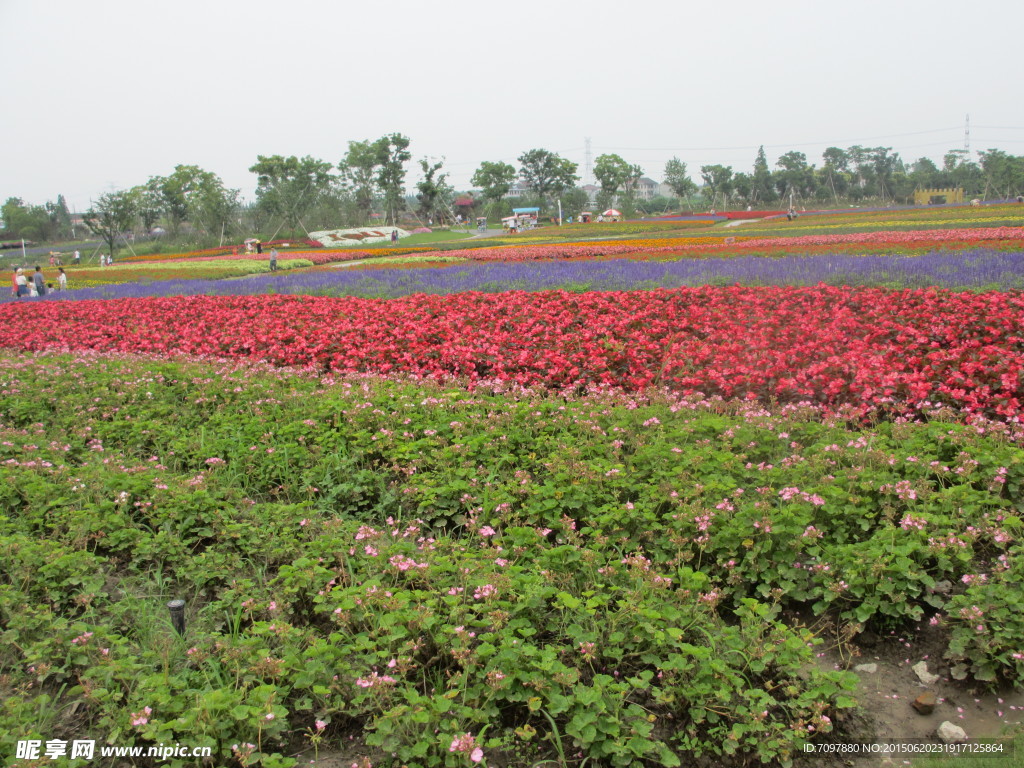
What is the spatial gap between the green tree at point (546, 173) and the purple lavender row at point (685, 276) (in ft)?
207

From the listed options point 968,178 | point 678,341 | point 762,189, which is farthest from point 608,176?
point 678,341

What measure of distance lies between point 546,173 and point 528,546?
250 feet

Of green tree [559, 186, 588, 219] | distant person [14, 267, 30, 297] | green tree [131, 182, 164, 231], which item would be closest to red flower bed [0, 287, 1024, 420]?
distant person [14, 267, 30, 297]

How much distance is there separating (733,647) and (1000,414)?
11.0 ft

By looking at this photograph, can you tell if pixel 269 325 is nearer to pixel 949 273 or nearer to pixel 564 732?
pixel 564 732

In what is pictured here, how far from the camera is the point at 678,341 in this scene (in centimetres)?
651

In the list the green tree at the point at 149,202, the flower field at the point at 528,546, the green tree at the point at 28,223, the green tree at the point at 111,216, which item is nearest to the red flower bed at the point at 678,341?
the flower field at the point at 528,546

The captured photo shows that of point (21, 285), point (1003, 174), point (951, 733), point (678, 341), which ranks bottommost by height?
point (951, 733)

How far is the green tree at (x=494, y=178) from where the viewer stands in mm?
67938

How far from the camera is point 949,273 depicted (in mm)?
8789

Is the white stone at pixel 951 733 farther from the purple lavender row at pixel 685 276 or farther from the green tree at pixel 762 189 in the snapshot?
the green tree at pixel 762 189

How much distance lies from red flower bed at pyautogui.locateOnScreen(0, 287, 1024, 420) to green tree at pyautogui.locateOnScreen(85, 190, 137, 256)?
40.1m

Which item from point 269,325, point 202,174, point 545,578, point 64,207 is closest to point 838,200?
point 202,174

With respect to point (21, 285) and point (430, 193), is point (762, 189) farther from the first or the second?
point (21, 285)
